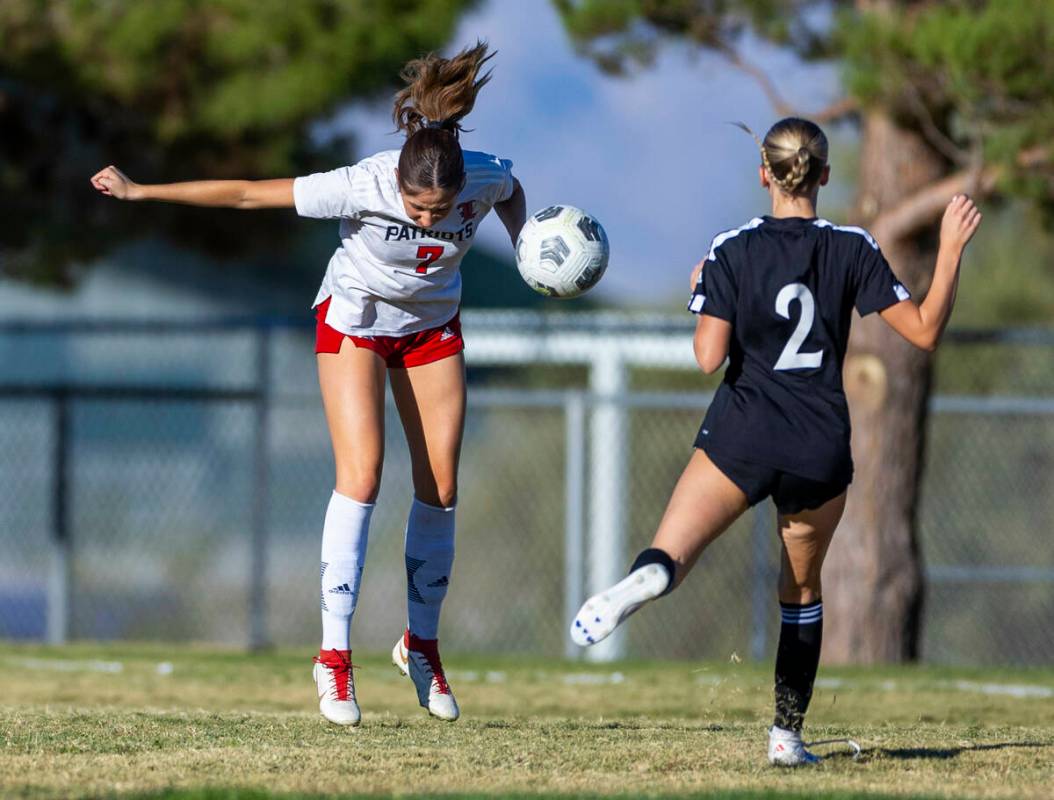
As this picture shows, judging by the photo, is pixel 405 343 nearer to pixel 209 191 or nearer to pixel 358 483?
pixel 358 483

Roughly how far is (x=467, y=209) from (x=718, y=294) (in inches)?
53.2

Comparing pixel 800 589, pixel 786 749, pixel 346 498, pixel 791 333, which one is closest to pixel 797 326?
pixel 791 333

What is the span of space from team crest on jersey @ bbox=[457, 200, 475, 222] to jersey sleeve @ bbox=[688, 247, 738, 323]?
4.12ft

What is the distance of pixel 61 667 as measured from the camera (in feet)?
33.3

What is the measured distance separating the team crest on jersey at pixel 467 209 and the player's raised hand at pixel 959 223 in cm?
173

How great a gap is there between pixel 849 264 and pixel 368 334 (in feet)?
6.22

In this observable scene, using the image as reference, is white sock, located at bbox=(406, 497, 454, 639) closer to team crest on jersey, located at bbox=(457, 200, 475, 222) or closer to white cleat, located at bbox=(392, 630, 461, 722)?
white cleat, located at bbox=(392, 630, 461, 722)

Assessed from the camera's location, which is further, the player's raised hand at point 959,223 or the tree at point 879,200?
the tree at point 879,200

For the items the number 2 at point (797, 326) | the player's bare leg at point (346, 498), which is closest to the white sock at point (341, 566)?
the player's bare leg at point (346, 498)

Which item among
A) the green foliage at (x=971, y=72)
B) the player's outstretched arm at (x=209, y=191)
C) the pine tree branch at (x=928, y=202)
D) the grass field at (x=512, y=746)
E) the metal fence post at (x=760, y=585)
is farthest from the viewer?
the metal fence post at (x=760, y=585)

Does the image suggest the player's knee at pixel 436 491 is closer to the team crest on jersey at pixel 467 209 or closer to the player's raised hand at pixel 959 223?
the team crest on jersey at pixel 467 209

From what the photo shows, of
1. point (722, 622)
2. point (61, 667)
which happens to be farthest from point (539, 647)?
point (61, 667)

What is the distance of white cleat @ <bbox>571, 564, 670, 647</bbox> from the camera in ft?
14.9

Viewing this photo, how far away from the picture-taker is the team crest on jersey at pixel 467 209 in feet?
18.8
